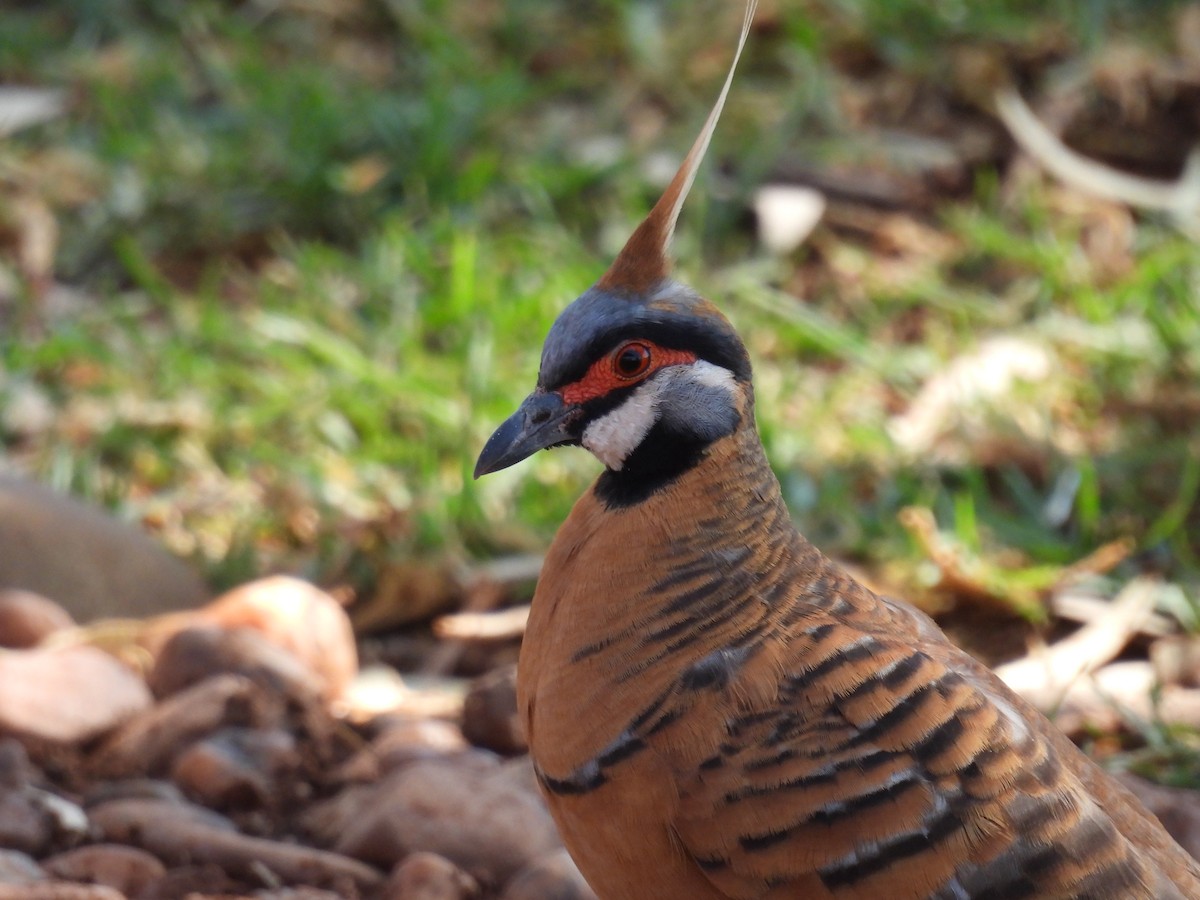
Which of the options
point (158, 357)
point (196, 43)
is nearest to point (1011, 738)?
point (158, 357)

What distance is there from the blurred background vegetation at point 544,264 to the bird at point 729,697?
140 cm

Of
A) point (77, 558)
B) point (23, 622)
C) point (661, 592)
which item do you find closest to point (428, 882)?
point (661, 592)

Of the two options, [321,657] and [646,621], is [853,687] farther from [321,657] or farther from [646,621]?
[321,657]

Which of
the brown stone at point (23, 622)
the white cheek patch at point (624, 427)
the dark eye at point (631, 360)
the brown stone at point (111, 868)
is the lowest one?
the brown stone at point (111, 868)

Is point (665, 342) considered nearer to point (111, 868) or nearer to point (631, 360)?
point (631, 360)

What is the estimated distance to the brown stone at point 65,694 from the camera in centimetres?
323

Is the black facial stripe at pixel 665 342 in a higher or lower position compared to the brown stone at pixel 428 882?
higher

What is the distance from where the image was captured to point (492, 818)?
9.68 ft

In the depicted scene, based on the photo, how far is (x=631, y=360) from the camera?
2.57m

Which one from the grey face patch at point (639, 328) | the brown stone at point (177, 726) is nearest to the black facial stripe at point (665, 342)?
the grey face patch at point (639, 328)

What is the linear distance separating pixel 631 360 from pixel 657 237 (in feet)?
0.67

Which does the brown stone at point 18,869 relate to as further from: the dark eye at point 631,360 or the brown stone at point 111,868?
the dark eye at point 631,360

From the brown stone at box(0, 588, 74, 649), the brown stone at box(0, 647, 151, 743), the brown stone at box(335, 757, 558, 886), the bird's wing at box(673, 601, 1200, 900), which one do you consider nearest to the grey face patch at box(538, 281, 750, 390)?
the bird's wing at box(673, 601, 1200, 900)

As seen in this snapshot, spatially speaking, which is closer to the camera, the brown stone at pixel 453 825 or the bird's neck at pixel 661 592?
the bird's neck at pixel 661 592
